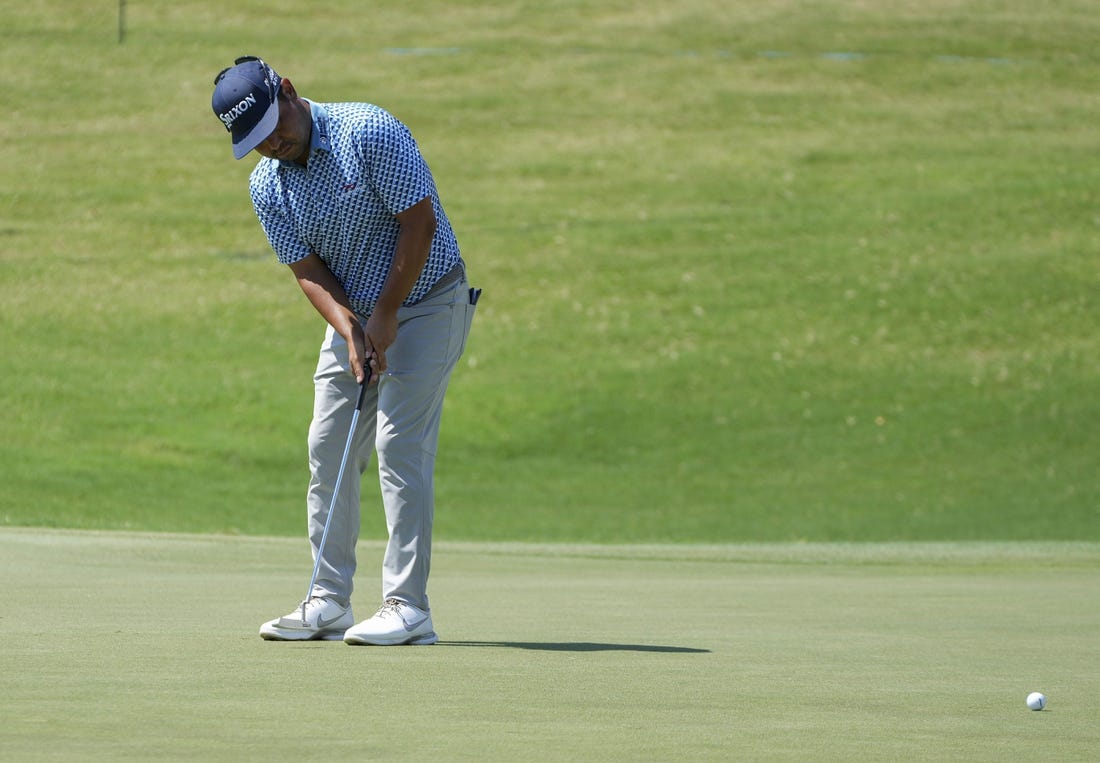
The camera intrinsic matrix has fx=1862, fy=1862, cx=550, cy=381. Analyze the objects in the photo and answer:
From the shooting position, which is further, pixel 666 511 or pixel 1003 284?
pixel 1003 284

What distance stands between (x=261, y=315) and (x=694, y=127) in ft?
28.1

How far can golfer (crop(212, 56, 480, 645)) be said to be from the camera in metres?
5.75

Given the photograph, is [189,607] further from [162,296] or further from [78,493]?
[162,296]

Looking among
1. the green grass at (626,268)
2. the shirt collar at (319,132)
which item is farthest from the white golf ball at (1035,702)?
the green grass at (626,268)

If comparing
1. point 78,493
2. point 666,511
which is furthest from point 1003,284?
point 78,493

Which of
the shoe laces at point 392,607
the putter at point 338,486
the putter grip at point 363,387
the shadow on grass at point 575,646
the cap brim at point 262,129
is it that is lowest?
the shadow on grass at point 575,646

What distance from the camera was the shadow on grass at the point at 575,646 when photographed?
5.64 metres

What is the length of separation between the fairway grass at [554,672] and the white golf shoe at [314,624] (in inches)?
4.1

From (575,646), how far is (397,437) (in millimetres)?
890

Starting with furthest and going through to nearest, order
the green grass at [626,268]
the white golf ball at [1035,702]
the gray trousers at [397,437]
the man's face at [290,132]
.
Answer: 1. the green grass at [626,268]
2. the gray trousers at [397,437]
3. the man's face at [290,132]
4. the white golf ball at [1035,702]

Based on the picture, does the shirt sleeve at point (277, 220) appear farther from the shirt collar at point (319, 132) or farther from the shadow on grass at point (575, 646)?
the shadow on grass at point (575, 646)

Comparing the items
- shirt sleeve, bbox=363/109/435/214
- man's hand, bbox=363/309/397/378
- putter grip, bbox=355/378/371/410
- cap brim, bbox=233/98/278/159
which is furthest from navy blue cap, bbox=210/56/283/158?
putter grip, bbox=355/378/371/410

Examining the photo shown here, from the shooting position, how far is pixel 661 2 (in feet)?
109

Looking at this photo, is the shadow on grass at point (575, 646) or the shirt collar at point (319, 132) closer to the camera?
the shadow on grass at point (575, 646)
